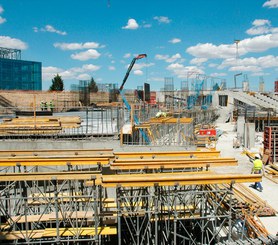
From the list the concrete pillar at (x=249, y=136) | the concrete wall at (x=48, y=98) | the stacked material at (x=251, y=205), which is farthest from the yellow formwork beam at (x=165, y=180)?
the concrete wall at (x=48, y=98)

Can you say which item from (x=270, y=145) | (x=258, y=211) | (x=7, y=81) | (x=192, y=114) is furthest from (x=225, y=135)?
(x=7, y=81)

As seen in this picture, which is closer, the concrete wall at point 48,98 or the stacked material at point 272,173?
the stacked material at point 272,173

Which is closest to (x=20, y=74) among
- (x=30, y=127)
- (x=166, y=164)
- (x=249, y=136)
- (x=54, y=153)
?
(x=30, y=127)

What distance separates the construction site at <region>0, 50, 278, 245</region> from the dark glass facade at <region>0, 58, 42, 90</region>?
24010mm

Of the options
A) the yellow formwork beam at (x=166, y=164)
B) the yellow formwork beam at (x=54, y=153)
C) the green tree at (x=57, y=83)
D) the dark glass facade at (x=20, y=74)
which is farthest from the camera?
the green tree at (x=57, y=83)

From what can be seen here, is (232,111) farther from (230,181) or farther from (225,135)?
(230,181)

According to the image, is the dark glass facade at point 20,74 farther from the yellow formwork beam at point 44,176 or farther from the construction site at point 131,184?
the yellow formwork beam at point 44,176

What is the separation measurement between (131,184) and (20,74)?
5009 centimetres

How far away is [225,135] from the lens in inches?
1175

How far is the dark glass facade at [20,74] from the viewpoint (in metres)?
48.7

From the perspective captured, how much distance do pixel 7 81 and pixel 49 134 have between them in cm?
4010

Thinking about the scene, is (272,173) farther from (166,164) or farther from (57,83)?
(57,83)

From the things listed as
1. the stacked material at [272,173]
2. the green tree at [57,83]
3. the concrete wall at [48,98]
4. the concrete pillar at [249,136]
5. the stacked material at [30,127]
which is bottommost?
the stacked material at [272,173]

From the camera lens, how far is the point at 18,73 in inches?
1994
